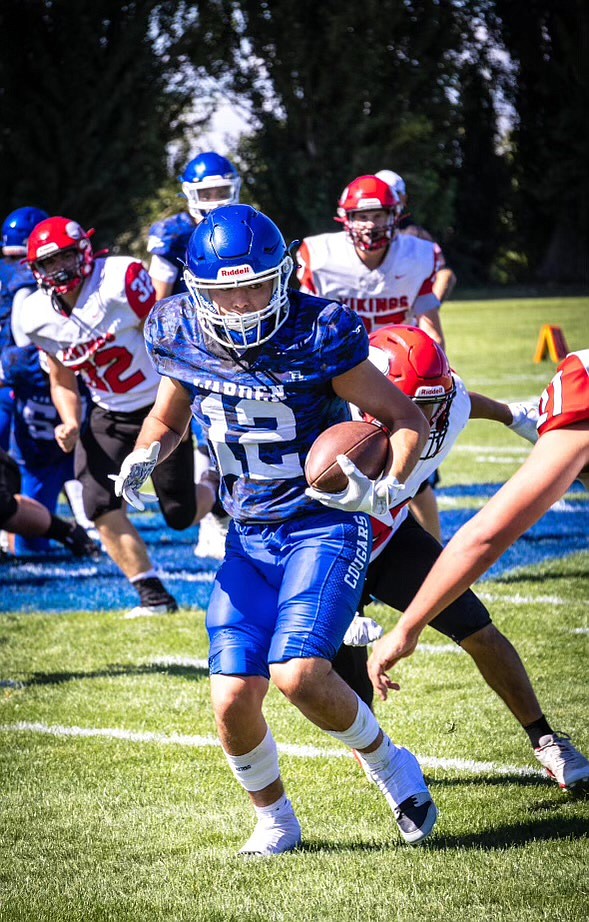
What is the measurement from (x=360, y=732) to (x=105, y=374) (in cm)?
305

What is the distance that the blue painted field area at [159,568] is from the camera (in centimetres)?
605

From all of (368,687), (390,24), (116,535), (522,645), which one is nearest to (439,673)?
(522,645)

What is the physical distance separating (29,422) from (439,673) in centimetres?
330

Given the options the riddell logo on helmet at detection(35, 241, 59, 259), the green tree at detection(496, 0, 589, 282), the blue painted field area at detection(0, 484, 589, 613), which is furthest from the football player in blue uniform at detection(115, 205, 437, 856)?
the green tree at detection(496, 0, 589, 282)

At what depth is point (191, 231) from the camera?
6152 millimetres

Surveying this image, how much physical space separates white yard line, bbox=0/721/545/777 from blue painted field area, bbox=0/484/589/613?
1.68m

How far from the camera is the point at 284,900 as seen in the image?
2.82 m

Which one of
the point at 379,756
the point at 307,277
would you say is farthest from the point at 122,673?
the point at 307,277

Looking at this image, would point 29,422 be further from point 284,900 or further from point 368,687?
point 284,900

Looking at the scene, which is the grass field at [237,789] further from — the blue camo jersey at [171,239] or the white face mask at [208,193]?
the white face mask at [208,193]

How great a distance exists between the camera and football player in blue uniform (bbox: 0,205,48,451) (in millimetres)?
7111

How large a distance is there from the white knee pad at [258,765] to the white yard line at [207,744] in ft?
2.56

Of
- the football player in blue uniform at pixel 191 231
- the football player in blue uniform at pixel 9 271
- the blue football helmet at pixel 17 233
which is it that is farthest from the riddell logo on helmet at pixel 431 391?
the blue football helmet at pixel 17 233

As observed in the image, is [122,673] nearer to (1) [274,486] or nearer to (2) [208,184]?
(1) [274,486]
